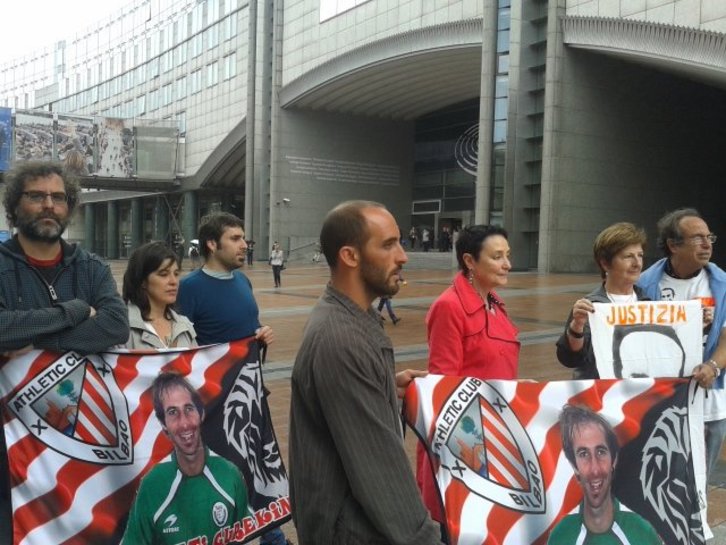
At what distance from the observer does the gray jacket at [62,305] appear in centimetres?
283

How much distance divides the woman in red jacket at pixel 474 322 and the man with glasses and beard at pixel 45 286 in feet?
4.59

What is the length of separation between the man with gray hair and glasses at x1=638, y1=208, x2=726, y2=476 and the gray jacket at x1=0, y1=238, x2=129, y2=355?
2.59m

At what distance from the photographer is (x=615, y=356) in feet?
10.9

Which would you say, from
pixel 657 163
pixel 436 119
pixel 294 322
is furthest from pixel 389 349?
pixel 436 119

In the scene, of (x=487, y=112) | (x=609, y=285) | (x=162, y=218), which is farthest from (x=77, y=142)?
(x=609, y=285)

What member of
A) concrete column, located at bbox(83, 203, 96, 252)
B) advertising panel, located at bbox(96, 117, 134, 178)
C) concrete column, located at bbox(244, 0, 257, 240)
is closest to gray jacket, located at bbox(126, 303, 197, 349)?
concrete column, located at bbox(244, 0, 257, 240)

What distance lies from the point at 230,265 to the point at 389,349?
2.42 meters

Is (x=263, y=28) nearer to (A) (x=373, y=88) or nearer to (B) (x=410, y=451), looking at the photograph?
(A) (x=373, y=88)

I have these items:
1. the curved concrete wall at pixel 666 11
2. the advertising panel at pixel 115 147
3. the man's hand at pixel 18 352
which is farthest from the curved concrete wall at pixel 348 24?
the man's hand at pixel 18 352

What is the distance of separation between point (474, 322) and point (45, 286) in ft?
6.09

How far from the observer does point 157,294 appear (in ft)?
12.1

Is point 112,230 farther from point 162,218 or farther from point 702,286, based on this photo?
point 702,286

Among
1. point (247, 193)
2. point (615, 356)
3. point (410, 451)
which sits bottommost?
point (410, 451)

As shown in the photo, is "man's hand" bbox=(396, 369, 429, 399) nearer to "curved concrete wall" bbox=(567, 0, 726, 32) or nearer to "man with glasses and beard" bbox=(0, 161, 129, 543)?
"man with glasses and beard" bbox=(0, 161, 129, 543)
